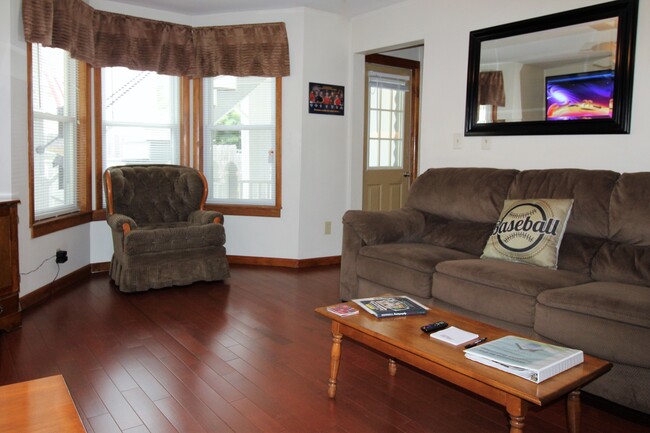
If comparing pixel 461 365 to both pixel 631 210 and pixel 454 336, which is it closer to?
pixel 454 336

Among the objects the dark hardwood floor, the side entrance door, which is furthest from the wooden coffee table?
the side entrance door

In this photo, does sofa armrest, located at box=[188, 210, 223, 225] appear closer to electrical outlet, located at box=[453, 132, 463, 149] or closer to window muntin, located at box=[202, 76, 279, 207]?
window muntin, located at box=[202, 76, 279, 207]

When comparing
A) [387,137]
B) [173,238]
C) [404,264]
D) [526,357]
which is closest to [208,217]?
[173,238]

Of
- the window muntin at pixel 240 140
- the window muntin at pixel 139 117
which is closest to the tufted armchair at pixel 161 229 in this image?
the window muntin at pixel 139 117

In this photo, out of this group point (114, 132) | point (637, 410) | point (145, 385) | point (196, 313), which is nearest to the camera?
point (637, 410)

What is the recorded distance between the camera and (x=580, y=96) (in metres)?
3.27

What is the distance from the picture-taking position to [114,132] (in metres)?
4.81

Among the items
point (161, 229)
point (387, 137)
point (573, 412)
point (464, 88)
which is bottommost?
point (573, 412)

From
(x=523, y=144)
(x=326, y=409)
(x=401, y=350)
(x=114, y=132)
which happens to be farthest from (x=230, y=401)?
(x=114, y=132)

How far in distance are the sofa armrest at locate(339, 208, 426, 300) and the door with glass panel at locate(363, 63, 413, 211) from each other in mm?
1790

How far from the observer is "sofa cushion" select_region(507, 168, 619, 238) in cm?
285

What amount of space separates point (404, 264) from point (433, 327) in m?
1.15

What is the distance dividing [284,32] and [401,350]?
369cm

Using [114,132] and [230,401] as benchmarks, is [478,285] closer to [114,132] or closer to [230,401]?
[230,401]
